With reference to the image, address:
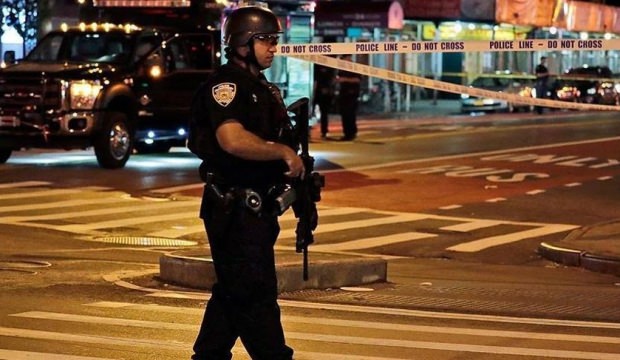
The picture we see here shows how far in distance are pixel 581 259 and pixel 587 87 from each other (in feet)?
114

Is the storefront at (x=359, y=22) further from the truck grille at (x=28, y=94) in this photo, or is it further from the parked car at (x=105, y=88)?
the truck grille at (x=28, y=94)

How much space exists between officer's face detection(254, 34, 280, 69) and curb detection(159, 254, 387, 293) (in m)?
3.85

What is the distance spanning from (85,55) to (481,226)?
335 inches

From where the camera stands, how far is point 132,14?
24672 millimetres

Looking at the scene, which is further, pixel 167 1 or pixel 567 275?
pixel 167 1

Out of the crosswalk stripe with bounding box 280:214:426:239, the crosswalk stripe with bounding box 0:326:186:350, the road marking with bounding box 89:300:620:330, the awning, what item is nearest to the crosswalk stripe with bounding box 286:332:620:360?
the crosswalk stripe with bounding box 0:326:186:350

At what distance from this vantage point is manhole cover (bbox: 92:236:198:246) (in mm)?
13266

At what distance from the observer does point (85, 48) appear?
21.3 meters

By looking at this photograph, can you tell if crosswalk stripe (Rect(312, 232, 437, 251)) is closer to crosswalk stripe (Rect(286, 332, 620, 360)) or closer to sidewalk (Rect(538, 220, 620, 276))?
sidewalk (Rect(538, 220, 620, 276))

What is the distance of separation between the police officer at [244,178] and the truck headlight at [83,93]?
14.2 m

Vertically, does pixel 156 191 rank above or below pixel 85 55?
below

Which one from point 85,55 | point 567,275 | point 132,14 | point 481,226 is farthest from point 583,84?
point 567,275

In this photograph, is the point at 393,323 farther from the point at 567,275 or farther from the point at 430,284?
the point at 567,275

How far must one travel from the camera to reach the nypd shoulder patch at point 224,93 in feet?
19.8
